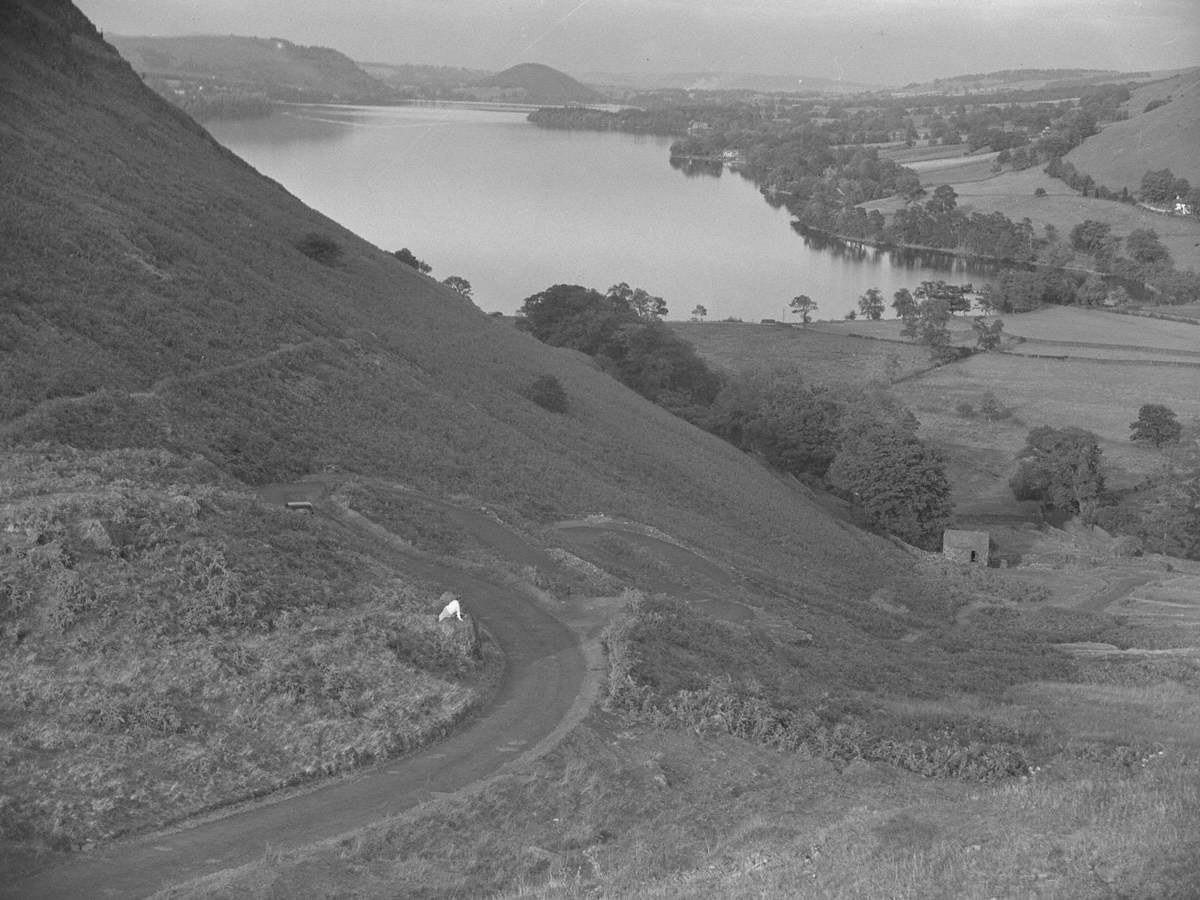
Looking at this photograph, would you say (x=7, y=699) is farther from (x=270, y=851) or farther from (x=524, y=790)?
(x=524, y=790)

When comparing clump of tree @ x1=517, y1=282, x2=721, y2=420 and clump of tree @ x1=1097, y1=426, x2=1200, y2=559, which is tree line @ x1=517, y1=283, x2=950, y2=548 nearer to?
clump of tree @ x1=517, y1=282, x2=721, y2=420

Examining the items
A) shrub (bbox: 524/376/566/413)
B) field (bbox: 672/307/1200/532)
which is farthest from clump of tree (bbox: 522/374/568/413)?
field (bbox: 672/307/1200/532)

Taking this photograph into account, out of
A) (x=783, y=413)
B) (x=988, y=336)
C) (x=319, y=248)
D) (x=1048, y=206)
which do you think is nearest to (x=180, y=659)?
(x=319, y=248)

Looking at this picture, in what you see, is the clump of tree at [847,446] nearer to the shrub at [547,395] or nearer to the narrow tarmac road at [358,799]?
the shrub at [547,395]

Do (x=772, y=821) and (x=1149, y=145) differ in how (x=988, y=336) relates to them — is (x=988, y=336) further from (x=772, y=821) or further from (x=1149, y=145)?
(x=1149, y=145)

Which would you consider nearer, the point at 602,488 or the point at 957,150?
the point at 602,488

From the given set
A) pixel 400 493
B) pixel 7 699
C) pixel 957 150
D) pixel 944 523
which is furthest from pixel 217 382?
pixel 957 150
